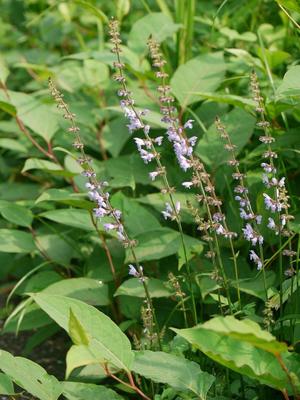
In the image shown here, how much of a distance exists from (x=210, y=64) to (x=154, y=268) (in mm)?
813

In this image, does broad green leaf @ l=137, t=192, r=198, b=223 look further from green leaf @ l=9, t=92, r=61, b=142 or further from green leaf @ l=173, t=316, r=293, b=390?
green leaf @ l=173, t=316, r=293, b=390

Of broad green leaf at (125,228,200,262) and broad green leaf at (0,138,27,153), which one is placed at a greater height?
broad green leaf at (0,138,27,153)

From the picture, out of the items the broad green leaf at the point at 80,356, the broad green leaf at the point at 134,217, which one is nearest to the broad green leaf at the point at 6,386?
the broad green leaf at the point at 80,356

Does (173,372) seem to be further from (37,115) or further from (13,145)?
(13,145)

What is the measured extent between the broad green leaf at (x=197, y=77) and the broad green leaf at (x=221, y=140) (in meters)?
0.16

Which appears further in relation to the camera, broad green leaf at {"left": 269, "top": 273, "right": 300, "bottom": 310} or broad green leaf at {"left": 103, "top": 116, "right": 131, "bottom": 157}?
broad green leaf at {"left": 103, "top": 116, "right": 131, "bottom": 157}

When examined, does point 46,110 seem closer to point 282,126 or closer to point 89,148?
point 89,148

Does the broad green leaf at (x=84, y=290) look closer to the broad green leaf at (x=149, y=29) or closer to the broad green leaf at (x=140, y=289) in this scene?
the broad green leaf at (x=140, y=289)

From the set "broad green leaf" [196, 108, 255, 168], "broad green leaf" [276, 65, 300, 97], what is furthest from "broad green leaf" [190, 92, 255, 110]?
"broad green leaf" [276, 65, 300, 97]

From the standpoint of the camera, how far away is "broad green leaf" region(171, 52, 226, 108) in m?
2.73

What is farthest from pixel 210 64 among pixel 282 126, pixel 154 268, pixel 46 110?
pixel 154 268

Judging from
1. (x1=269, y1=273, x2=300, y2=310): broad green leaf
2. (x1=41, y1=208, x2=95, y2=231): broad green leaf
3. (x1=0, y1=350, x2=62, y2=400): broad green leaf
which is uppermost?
(x1=41, y1=208, x2=95, y2=231): broad green leaf

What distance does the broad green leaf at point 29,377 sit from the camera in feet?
5.77

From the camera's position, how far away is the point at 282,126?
2.73 metres
